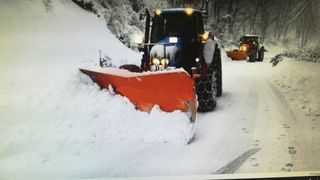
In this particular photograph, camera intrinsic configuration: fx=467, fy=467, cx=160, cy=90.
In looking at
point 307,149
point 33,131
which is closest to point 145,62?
point 33,131

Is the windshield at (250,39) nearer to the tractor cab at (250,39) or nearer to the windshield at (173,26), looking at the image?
the tractor cab at (250,39)

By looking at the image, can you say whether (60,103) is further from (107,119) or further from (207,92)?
(207,92)

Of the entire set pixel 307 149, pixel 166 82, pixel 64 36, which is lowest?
pixel 307 149

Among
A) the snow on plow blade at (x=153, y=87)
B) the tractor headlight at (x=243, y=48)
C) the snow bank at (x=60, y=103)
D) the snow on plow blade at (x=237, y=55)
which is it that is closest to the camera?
the snow bank at (x=60, y=103)

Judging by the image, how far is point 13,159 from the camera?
10.1 feet

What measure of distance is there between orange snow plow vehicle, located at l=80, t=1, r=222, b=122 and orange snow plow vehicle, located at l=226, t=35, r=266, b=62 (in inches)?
5.3

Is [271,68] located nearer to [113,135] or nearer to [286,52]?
[286,52]

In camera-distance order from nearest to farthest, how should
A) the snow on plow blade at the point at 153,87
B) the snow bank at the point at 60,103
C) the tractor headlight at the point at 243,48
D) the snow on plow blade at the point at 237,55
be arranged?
the snow bank at the point at 60,103, the snow on plow blade at the point at 153,87, the tractor headlight at the point at 243,48, the snow on plow blade at the point at 237,55

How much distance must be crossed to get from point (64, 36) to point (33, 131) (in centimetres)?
67

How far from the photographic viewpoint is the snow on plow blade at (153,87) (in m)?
3.16

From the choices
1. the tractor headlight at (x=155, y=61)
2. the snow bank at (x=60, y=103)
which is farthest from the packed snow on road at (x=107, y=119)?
the tractor headlight at (x=155, y=61)

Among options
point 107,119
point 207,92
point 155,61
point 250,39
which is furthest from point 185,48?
point 107,119

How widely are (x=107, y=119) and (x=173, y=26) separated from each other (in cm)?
83

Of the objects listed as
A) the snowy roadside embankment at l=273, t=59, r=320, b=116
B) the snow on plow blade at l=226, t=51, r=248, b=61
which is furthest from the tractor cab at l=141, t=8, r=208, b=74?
the snowy roadside embankment at l=273, t=59, r=320, b=116
